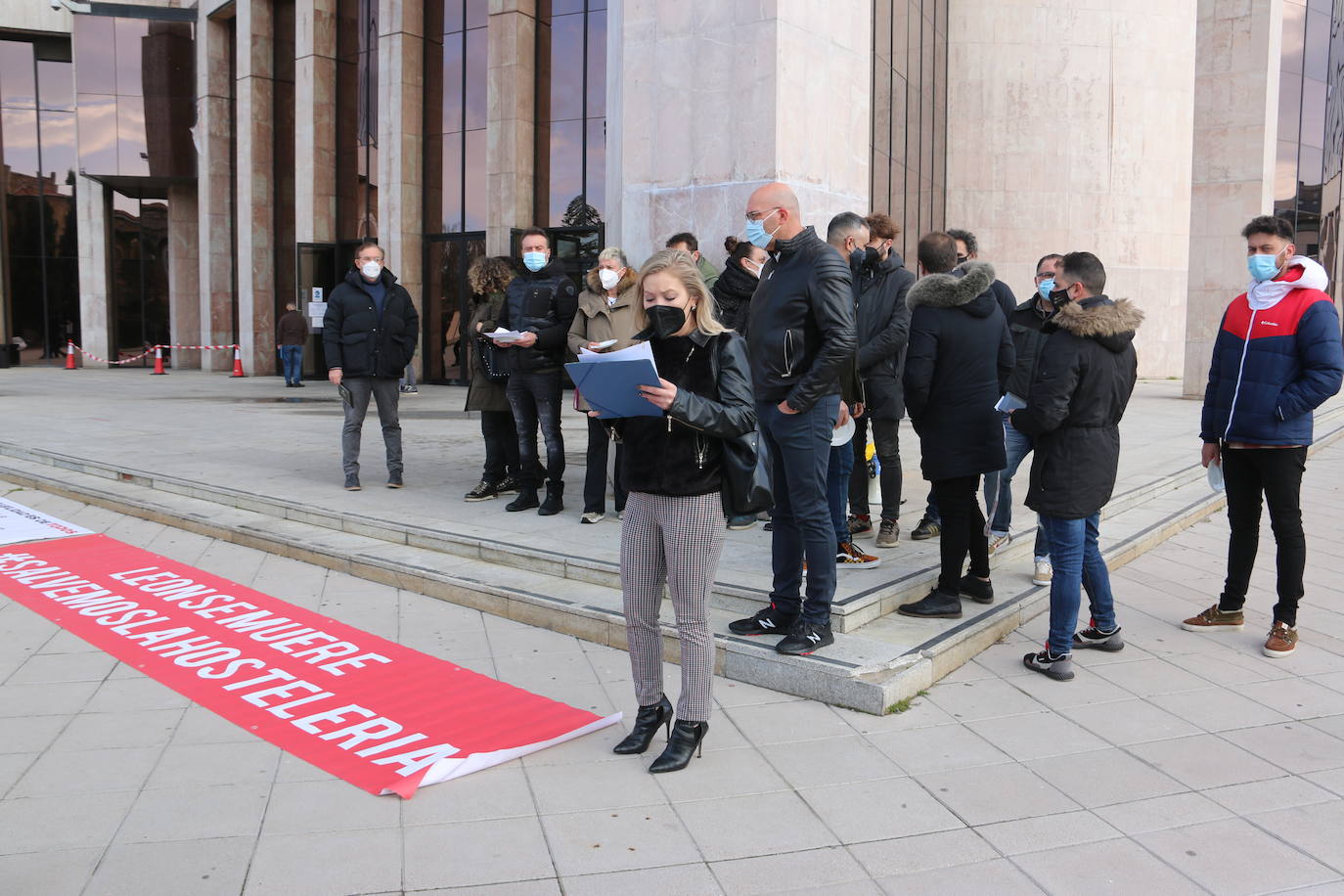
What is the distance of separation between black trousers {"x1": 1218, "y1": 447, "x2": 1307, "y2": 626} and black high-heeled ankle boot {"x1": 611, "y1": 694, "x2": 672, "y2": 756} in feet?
10.7

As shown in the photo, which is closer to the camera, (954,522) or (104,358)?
(954,522)

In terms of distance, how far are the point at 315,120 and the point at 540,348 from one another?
17.3 meters

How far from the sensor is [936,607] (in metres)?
5.31

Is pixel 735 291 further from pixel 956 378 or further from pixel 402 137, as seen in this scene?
pixel 402 137

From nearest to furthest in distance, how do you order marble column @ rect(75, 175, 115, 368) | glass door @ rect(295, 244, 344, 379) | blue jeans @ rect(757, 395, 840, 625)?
blue jeans @ rect(757, 395, 840, 625), glass door @ rect(295, 244, 344, 379), marble column @ rect(75, 175, 115, 368)

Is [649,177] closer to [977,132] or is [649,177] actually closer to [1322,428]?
[1322,428]

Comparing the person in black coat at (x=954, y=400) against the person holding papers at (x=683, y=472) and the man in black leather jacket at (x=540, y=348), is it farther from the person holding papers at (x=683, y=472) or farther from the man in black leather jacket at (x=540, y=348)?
the man in black leather jacket at (x=540, y=348)

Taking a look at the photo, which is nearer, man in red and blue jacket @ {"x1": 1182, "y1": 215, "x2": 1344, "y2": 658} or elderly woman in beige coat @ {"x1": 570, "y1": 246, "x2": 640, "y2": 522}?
man in red and blue jacket @ {"x1": 1182, "y1": 215, "x2": 1344, "y2": 658}

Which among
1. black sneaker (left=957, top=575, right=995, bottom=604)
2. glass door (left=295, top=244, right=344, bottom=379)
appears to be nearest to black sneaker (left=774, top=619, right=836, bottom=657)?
black sneaker (left=957, top=575, right=995, bottom=604)

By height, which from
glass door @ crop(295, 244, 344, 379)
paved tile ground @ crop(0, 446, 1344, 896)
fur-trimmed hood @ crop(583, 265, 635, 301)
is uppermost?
glass door @ crop(295, 244, 344, 379)

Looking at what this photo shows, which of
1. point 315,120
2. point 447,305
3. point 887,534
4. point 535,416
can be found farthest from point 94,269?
point 887,534

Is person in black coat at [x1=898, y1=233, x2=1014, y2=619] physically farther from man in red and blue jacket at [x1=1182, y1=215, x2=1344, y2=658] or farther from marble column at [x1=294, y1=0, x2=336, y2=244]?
marble column at [x1=294, y1=0, x2=336, y2=244]

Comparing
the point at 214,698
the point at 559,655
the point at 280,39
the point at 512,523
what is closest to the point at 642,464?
the point at 559,655

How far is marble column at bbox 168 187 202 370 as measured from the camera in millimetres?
29312
